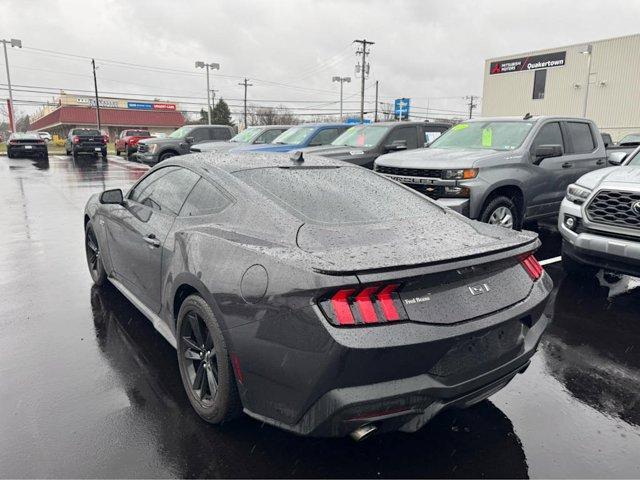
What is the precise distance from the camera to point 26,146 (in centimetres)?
2628

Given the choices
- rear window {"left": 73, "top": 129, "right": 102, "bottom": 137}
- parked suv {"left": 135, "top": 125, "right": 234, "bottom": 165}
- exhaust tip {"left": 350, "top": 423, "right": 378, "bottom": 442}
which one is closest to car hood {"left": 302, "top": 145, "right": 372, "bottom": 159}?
exhaust tip {"left": 350, "top": 423, "right": 378, "bottom": 442}

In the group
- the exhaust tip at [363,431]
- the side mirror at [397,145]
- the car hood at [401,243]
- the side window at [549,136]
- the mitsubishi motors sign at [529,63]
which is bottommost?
the exhaust tip at [363,431]

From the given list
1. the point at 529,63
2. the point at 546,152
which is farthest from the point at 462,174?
the point at 529,63

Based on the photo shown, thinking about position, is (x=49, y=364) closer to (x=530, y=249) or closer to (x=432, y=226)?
(x=432, y=226)

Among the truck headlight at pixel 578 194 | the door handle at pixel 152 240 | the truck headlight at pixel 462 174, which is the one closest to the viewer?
the door handle at pixel 152 240

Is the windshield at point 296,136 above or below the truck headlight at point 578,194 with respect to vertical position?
above

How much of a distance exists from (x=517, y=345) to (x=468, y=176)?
4.18 meters

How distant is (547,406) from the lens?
3.08 metres

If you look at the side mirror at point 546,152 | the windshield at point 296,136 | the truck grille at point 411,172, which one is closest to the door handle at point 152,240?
the truck grille at point 411,172

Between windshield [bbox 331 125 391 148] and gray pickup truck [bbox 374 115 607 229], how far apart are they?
1.95m

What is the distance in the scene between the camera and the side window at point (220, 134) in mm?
18572

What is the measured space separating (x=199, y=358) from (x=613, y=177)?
4.44m

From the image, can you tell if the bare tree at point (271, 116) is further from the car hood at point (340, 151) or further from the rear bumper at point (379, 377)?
the rear bumper at point (379, 377)

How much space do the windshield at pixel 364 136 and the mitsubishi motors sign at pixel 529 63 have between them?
4073 centimetres
